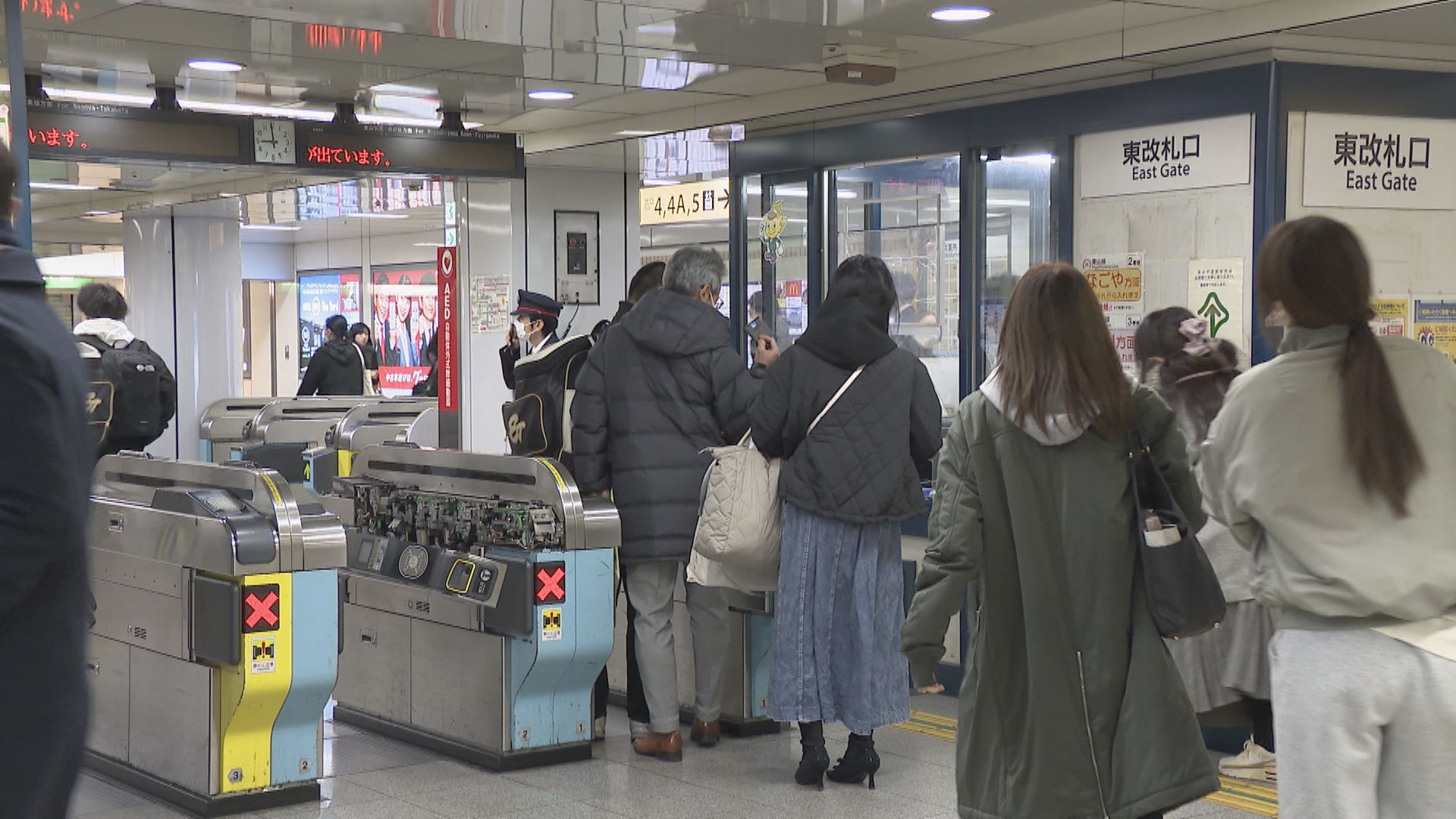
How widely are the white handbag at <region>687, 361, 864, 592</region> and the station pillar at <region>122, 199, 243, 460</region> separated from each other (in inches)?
401

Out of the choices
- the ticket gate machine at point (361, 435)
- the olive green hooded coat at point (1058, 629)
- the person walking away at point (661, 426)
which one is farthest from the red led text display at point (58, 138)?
the olive green hooded coat at point (1058, 629)

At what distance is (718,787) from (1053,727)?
7.76ft

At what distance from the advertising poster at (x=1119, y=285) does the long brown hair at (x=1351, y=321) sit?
3.50 metres

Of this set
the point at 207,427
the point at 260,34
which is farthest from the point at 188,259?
the point at 260,34

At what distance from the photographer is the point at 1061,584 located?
3061 mm

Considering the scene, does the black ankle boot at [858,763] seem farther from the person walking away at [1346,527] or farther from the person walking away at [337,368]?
the person walking away at [337,368]

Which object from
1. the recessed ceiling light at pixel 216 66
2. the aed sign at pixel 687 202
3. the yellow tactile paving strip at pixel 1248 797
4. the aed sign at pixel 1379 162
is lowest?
the yellow tactile paving strip at pixel 1248 797

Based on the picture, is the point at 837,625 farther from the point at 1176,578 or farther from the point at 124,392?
the point at 124,392

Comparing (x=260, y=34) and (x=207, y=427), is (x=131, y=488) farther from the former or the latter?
(x=207, y=427)

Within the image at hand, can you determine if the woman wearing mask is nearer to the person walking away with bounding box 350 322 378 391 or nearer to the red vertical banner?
the red vertical banner

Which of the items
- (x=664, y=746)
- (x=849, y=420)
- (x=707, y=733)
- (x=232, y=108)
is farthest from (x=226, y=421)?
(x=849, y=420)

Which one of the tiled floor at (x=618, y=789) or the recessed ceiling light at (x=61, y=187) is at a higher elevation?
the recessed ceiling light at (x=61, y=187)

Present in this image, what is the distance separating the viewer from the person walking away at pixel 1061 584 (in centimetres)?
300

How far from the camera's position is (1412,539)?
104 inches
